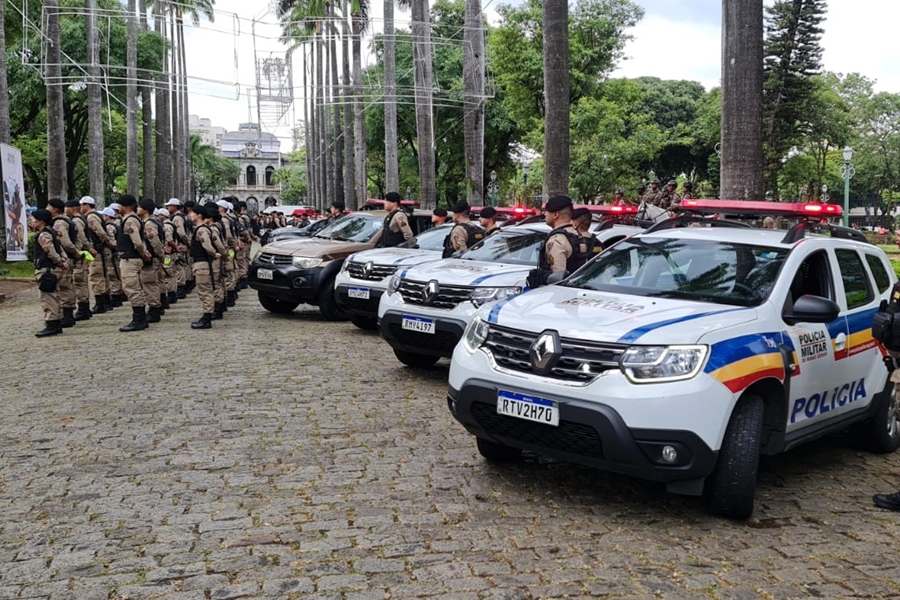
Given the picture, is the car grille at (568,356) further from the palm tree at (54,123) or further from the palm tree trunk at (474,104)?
Answer: the palm tree at (54,123)

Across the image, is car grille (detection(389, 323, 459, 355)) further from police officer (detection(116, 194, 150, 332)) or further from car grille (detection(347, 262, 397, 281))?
police officer (detection(116, 194, 150, 332))

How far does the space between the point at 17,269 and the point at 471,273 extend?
1860cm

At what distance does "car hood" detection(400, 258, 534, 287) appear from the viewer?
9.20 m

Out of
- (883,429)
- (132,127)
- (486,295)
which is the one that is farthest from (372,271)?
(132,127)

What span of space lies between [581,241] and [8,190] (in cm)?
1565

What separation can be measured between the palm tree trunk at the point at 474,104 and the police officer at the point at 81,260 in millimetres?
13491

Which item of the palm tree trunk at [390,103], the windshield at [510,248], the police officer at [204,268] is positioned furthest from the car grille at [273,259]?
the palm tree trunk at [390,103]

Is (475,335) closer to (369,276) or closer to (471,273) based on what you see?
(471,273)

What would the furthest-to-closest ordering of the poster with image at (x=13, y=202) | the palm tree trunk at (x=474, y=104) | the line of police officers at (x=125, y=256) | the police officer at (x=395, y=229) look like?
1. the palm tree trunk at (x=474, y=104)
2. the poster with image at (x=13, y=202)
3. the police officer at (x=395, y=229)
4. the line of police officers at (x=125, y=256)

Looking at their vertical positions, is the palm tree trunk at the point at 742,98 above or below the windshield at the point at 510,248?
above

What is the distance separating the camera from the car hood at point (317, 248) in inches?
549

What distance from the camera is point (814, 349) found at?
5766mm

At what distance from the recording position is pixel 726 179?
1152cm

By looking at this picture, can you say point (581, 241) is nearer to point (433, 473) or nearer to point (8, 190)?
point (433, 473)
